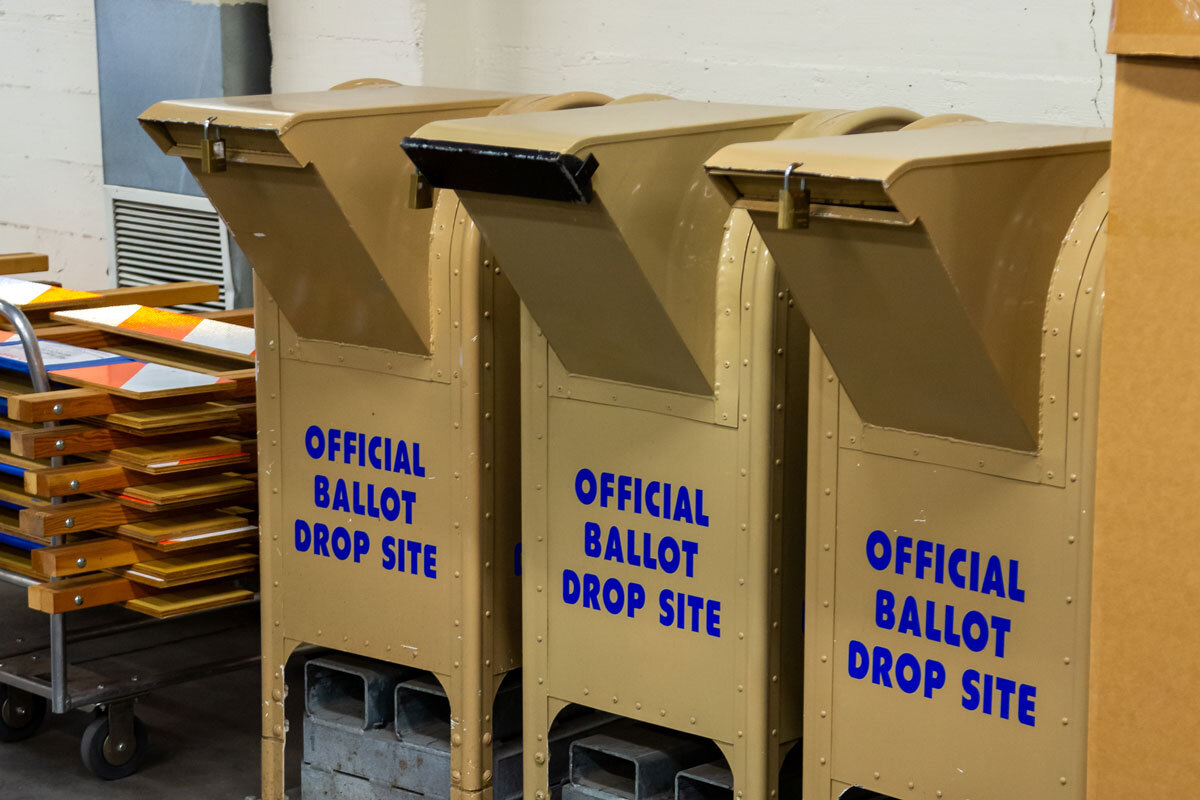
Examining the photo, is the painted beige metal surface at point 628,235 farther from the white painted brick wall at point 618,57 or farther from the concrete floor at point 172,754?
the concrete floor at point 172,754

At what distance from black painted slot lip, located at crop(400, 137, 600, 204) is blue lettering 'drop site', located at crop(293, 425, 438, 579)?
798 millimetres

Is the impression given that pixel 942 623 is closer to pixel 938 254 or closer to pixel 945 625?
pixel 945 625

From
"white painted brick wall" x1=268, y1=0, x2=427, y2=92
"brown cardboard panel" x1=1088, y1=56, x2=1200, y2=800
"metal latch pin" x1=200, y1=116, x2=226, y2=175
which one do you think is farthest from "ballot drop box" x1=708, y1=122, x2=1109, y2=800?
"white painted brick wall" x1=268, y1=0, x2=427, y2=92

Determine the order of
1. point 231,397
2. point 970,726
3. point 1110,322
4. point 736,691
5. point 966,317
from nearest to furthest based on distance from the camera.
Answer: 1. point 1110,322
2. point 966,317
3. point 970,726
4. point 736,691
5. point 231,397

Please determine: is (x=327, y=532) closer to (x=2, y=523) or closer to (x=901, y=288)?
(x=2, y=523)

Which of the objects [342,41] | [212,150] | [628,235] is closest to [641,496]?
[628,235]

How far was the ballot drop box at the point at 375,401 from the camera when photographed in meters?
3.28

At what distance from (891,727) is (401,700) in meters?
1.22

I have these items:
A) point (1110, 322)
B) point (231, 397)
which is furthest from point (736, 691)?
point (231, 397)

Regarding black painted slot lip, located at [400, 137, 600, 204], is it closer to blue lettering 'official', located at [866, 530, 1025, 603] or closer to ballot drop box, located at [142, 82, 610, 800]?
ballot drop box, located at [142, 82, 610, 800]

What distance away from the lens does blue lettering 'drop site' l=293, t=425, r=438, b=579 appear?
3.55m

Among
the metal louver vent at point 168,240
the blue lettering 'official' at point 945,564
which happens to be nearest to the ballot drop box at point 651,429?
the blue lettering 'official' at point 945,564

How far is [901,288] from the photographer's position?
8.27ft

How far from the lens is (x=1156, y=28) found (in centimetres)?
195
